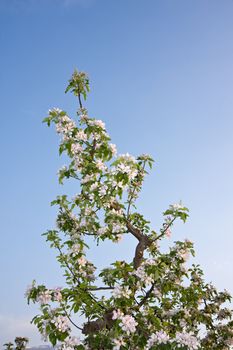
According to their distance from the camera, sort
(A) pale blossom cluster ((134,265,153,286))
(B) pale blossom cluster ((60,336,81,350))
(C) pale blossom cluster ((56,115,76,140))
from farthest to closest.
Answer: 1. (C) pale blossom cluster ((56,115,76,140))
2. (A) pale blossom cluster ((134,265,153,286))
3. (B) pale blossom cluster ((60,336,81,350))

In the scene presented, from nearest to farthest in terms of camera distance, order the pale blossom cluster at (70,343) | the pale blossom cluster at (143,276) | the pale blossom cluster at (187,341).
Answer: the pale blossom cluster at (187,341) < the pale blossom cluster at (70,343) < the pale blossom cluster at (143,276)

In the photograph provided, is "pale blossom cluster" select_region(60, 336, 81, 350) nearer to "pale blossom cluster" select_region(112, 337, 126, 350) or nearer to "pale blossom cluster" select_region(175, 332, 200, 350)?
"pale blossom cluster" select_region(112, 337, 126, 350)

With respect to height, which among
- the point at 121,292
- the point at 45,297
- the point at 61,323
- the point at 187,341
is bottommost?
the point at 187,341

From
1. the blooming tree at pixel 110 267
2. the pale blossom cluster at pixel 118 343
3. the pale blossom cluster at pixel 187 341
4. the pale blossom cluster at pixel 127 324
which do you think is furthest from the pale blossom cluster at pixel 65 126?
the pale blossom cluster at pixel 187 341

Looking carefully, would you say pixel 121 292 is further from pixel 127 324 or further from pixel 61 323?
pixel 61 323

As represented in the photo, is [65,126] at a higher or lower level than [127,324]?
higher

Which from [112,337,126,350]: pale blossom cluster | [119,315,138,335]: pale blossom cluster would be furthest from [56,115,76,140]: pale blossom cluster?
[112,337,126,350]: pale blossom cluster

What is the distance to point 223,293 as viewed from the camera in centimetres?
1125

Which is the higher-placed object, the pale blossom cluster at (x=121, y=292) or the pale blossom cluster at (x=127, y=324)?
the pale blossom cluster at (x=121, y=292)

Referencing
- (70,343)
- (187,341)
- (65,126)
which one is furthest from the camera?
(65,126)

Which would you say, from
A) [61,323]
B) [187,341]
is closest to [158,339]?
[187,341]

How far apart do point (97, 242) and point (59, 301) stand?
63.0 inches

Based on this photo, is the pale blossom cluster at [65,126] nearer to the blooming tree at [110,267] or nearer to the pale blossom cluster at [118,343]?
the blooming tree at [110,267]

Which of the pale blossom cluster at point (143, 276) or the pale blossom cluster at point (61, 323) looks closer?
the pale blossom cluster at point (61, 323)
